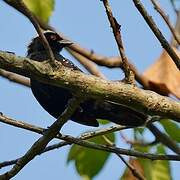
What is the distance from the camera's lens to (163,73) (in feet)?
11.2

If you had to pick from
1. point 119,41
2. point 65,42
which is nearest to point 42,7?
point 119,41

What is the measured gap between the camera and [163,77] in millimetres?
3408

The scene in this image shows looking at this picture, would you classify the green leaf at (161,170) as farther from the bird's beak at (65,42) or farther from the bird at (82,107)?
the bird's beak at (65,42)

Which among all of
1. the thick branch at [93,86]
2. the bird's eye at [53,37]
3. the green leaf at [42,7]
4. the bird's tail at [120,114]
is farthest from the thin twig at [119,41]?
the bird's eye at [53,37]

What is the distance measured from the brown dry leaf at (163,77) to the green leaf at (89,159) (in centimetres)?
39

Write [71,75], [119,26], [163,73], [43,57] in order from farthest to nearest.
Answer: [43,57]
[163,73]
[119,26]
[71,75]

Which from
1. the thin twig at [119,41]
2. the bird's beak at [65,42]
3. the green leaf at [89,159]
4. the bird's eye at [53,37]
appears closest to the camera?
the thin twig at [119,41]

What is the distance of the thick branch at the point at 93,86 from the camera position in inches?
91.8

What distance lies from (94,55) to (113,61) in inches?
8.4

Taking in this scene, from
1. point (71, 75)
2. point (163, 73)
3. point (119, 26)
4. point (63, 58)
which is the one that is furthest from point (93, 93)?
point (63, 58)

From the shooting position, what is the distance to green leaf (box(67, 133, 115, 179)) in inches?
138

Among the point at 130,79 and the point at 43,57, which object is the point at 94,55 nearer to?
the point at 43,57

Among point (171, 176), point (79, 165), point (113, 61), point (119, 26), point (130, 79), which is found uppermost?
point (119, 26)

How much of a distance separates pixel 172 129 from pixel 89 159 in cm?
51
